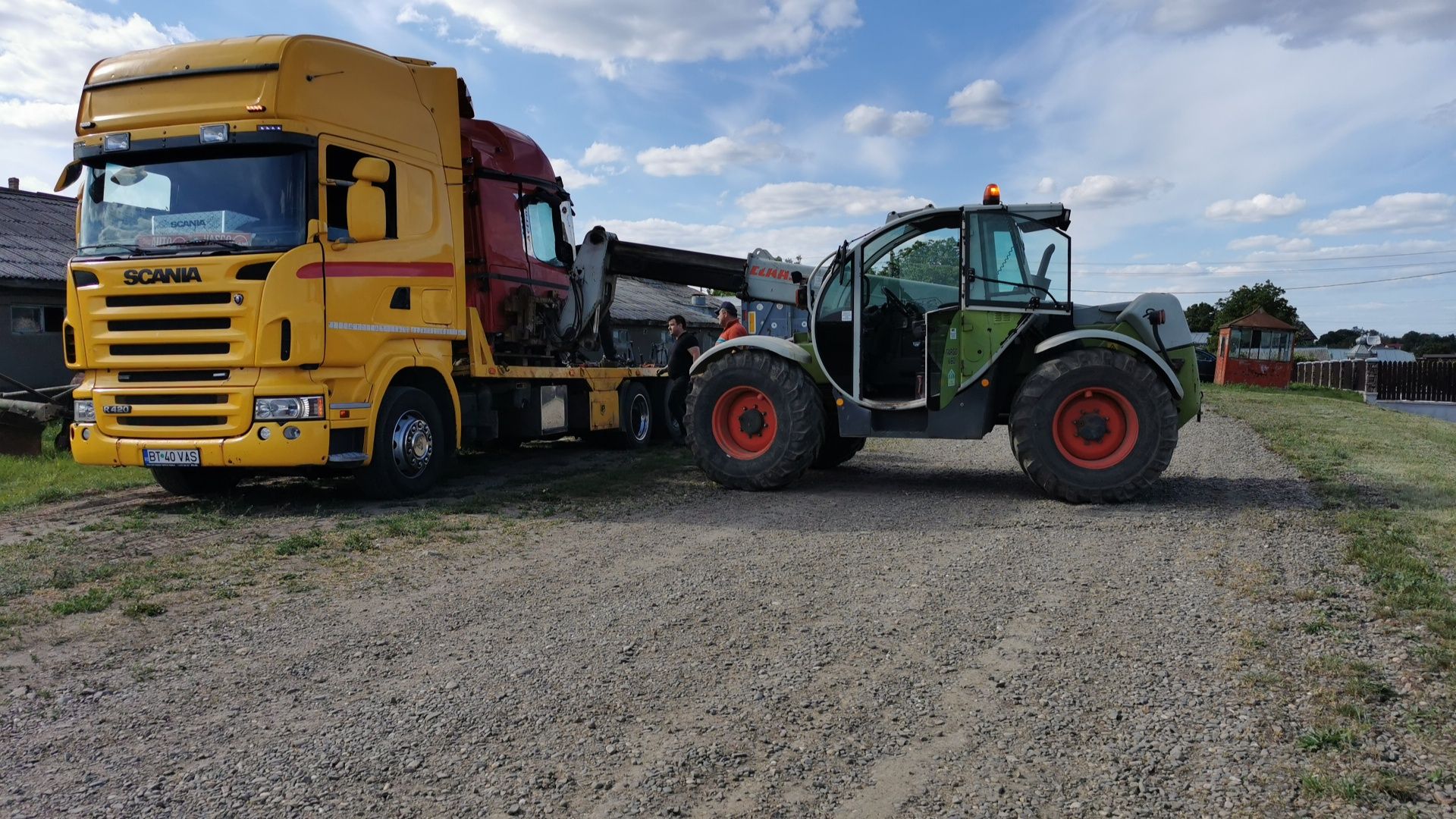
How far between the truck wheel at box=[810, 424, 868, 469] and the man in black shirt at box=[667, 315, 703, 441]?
2.63 m

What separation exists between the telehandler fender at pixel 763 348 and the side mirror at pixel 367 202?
324 centimetres

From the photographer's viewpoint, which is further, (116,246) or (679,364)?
(679,364)

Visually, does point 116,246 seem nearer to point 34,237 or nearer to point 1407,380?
point 34,237

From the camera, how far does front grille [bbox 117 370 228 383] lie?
8.12m

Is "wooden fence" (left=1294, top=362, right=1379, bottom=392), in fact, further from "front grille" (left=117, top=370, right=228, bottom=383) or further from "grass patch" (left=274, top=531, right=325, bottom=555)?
"front grille" (left=117, top=370, right=228, bottom=383)

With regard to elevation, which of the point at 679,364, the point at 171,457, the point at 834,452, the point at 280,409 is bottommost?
the point at 834,452

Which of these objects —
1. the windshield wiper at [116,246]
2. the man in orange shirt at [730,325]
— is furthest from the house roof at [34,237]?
the man in orange shirt at [730,325]

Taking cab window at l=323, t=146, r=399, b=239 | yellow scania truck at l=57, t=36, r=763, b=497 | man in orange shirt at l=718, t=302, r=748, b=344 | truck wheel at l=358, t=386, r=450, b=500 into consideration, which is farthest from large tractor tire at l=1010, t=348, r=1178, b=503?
cab window at l=323, t=146, r=399, b=239

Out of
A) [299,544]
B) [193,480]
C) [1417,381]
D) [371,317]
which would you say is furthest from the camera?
[1417,381]

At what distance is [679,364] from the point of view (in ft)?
46.7

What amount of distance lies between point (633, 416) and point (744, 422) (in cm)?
453

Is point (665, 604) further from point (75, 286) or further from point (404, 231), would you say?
point (75, 286)

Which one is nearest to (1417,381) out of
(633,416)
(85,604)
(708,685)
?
(633,416)

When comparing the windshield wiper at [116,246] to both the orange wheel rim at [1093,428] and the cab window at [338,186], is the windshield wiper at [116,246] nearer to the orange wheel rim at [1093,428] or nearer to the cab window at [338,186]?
the cab window at [338,186]
